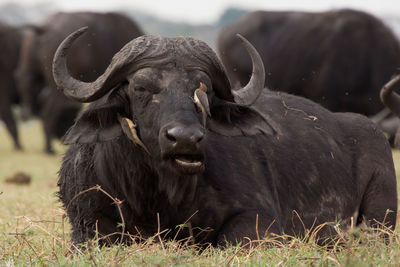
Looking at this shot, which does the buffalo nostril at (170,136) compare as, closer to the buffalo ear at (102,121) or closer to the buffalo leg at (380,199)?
the buffalo ear at (102,121)

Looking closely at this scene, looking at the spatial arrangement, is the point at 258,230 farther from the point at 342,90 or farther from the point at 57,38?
the point at 57,38

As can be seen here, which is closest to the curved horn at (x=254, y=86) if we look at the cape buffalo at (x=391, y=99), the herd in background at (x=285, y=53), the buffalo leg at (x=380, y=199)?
the buffalo leg at (x=380, y=199)

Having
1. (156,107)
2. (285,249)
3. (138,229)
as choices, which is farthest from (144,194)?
(285,249)

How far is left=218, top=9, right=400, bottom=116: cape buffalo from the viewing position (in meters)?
13.5

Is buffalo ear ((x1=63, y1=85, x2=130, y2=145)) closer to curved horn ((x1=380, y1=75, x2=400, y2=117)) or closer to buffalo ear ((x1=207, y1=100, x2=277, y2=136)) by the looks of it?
buffalo ear ((x1=207, y1=100, x2=277, y2=136))

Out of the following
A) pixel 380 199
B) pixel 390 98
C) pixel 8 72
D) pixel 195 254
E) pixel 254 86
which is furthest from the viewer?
pixel 8 72

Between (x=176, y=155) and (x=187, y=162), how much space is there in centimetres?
7

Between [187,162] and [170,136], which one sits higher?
[170,136]

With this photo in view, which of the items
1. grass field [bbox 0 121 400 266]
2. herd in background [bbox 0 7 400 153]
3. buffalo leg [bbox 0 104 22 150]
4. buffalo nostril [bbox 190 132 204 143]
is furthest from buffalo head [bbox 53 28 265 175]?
buffalo leg [bbox 0 104 22 150]

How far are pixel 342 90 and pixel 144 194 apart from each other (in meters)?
9.61

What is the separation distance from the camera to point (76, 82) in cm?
414

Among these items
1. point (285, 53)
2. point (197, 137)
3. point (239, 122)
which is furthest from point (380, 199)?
point (285, 53)

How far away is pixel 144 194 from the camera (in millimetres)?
4258

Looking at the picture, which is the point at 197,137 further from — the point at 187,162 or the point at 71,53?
the point at 71,53
